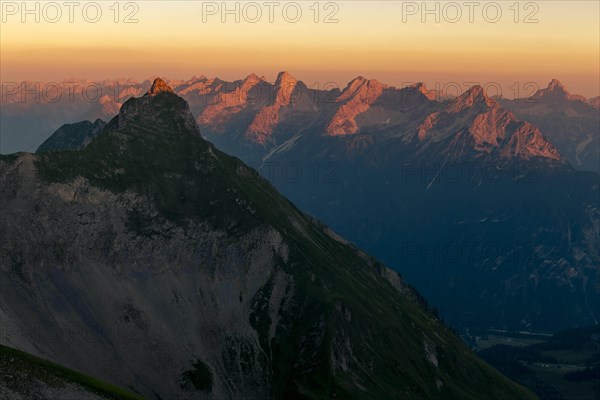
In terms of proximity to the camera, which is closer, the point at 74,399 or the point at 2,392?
the point at 2,392

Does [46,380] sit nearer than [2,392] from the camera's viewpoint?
No
